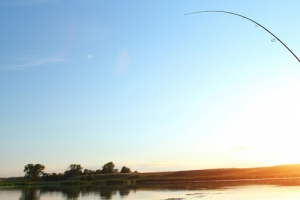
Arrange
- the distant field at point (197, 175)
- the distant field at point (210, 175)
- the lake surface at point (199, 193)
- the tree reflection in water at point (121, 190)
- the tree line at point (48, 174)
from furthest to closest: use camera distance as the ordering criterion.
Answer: the tree line at point (48, 174)
the distant field at point (197, 175)
the distant field at point (210, 175)
the tree reflection in water at point (121, 190)
the lake surface at point (199, 193)

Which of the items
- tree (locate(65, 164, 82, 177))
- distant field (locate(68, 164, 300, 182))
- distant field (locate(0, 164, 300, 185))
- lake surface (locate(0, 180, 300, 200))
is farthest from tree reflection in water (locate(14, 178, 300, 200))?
tree (locate(65, 164, 82, 177))

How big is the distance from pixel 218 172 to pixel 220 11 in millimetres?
142296

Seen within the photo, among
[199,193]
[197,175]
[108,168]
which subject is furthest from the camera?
[108,168]

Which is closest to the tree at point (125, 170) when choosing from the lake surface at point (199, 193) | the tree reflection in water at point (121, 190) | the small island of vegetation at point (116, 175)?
the small island of vegetation at point (116, 175)

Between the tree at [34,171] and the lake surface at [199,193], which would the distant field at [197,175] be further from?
the lake surface at [199,193]

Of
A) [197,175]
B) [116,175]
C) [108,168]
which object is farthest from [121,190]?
[108,168]

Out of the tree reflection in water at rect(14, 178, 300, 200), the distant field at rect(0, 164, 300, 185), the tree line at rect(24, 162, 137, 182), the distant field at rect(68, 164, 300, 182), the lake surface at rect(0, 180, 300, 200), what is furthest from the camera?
the tree line at rect(24, 162, 137, 182)

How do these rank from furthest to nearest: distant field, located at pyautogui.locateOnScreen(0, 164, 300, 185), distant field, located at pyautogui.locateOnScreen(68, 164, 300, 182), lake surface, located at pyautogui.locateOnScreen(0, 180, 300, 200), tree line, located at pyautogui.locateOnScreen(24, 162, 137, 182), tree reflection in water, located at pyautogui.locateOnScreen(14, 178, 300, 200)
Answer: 1. tree line, located at pyautogui.locateOnScreen(24, 162, 137, 182)
2. distant field, located at pyautogui.locateOnScreen(0, 164, 300, 185)
3. distant field, located at pyautogui.locateOnScreen(68, 164, 300, 182)
4. tree reflection in water, located at pyautogui.locateOnScreen(14, 178, 300, 200)
5. lake surface, located at pyautogui.locateOnScreen(0, 180, 300, 200)

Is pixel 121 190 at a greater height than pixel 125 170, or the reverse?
pixel 125 170

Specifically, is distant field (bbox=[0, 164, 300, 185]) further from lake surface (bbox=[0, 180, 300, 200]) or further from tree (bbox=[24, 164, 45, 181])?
lake surface (bbox=[0, 180, 300, 200])

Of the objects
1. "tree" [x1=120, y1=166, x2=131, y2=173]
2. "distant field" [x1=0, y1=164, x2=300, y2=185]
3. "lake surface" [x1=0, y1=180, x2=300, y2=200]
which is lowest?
"lake surface" [x1=0, y1=180, x2=300, y2=200]

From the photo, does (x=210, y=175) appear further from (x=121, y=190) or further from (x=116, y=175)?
(x=121, y=190)

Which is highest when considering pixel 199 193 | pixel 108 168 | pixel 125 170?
pixel 108 168

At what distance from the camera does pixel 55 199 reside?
2458 inches
